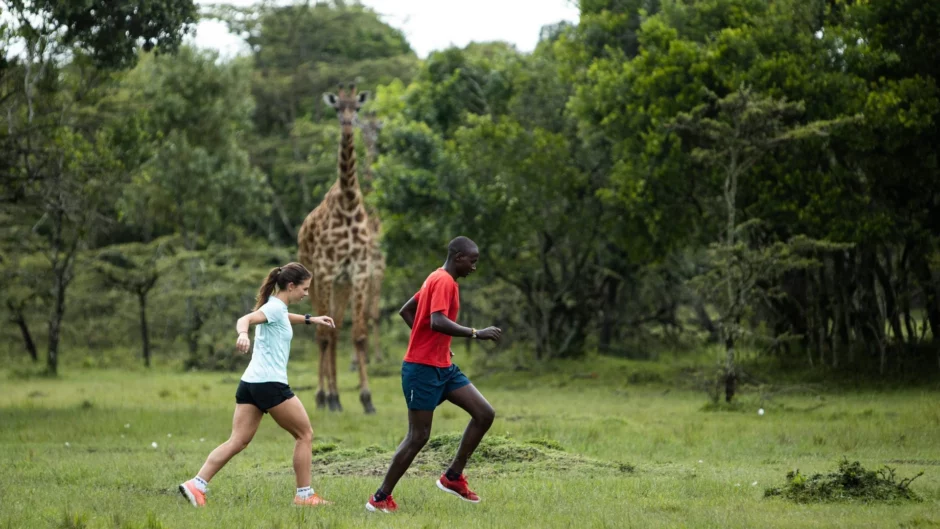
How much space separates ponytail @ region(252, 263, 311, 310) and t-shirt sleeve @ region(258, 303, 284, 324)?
159 millimetres

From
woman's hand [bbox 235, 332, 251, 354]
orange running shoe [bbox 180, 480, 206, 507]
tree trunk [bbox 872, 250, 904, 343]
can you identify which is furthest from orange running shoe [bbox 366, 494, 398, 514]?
tree trunk [bbox 872, 250, 904, 343]

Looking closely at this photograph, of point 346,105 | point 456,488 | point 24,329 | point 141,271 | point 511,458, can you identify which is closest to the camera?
point 456,488

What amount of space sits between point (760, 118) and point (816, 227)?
104 inches

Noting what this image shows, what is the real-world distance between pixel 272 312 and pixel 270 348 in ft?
0.81

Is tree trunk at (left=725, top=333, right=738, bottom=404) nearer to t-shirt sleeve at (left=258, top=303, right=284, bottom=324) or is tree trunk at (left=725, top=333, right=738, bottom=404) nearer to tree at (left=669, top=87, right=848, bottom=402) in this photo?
tree at (left=669, top=87, right=848, bottom=402)

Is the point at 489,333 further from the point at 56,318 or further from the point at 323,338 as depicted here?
the point at 56,318

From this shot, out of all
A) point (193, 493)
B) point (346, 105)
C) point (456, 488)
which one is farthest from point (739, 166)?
point (193, 493)

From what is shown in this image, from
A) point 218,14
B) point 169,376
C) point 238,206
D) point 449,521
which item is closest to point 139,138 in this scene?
point 169,376

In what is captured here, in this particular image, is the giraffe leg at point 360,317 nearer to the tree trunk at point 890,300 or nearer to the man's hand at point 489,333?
the tree trunk at point 890,300

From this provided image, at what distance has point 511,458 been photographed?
10.9 meters

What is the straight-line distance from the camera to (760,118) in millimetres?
17406

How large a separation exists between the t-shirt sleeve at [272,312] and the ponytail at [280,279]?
16cm

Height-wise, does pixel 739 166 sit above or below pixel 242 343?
above

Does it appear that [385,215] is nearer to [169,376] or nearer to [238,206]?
[169,376]
